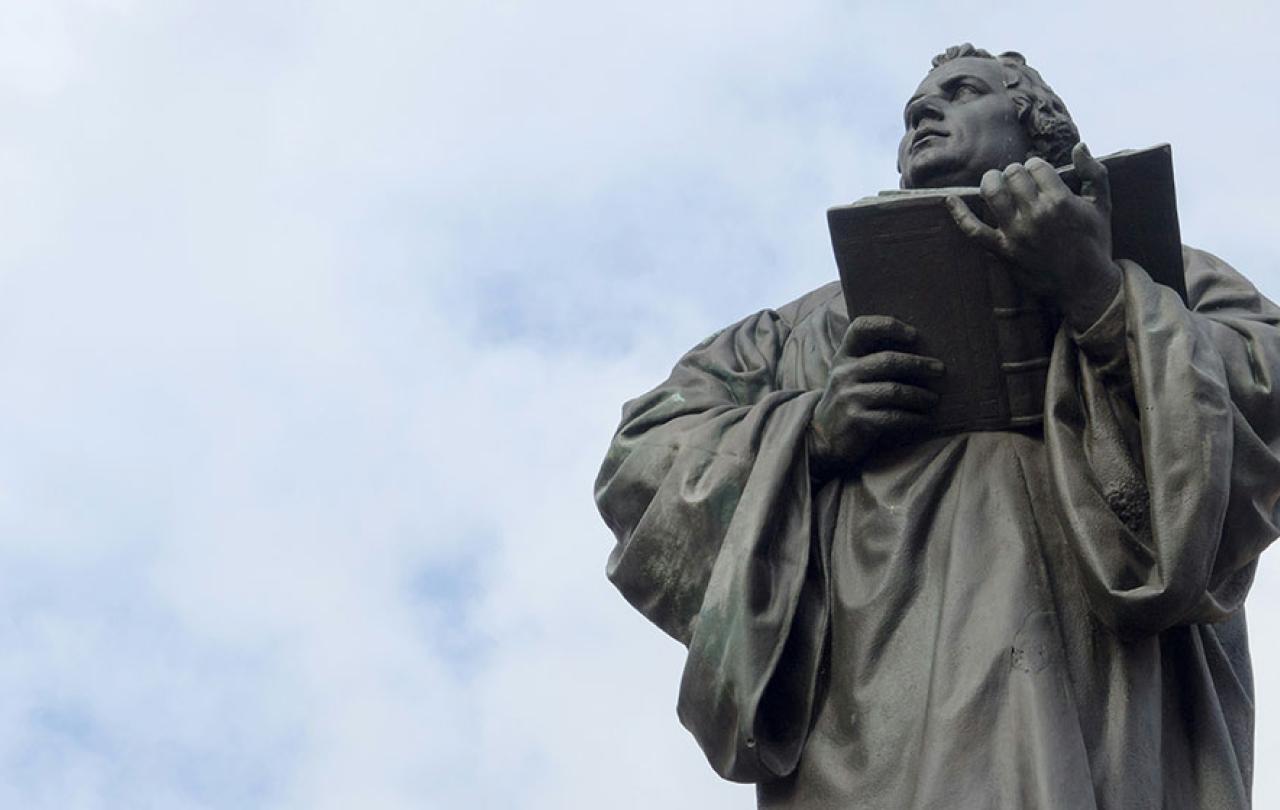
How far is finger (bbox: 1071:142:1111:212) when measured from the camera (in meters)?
8.33

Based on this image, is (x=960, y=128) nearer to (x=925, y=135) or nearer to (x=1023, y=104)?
(x=925, y=135)

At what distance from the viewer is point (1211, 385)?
819cm

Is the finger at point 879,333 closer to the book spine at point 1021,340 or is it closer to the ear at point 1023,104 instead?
the book spine at point 1021,340

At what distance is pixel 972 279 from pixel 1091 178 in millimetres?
464

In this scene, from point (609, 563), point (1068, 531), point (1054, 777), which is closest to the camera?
point (1054, 777)

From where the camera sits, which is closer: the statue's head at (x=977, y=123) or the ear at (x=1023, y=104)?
the statue's head at (x=977, y=123)

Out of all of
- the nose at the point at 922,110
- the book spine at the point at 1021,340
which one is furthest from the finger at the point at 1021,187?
the nose at the point at 922,110

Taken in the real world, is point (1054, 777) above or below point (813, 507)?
below

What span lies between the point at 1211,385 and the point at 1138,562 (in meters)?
0.56

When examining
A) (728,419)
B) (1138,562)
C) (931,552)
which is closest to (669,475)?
(728,419)

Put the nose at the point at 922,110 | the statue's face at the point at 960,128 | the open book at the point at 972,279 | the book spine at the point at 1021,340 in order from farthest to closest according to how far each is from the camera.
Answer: the nose at the point at 922,110, the statue's face at the point at 960,128, the book spine at the point at 1021,340, the open book at the point at 972,279

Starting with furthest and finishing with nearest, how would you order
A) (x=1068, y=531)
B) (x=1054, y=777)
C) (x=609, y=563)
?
(x=609, y=563)
(x=1068, y=531)
(x=1054, y=777)

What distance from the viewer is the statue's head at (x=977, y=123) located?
9359 millimetres

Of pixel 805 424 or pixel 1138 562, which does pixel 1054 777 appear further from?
pixel 805 424
